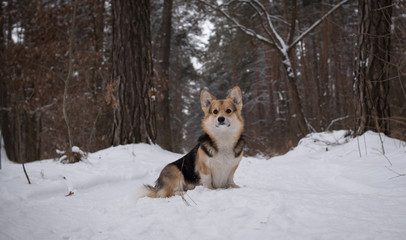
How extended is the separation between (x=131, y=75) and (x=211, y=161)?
168 inches

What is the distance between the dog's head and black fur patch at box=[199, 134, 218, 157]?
11cm

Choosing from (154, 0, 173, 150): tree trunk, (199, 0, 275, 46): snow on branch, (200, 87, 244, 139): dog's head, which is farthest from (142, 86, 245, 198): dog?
(154, 0, 173, 150): tree trunk

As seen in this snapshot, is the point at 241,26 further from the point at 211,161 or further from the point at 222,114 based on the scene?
the point at 211,161

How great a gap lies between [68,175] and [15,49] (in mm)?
9287

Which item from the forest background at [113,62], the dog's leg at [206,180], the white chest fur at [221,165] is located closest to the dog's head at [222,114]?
the white chest fur at [221,165]

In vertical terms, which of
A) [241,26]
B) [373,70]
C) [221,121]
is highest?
[241,26]

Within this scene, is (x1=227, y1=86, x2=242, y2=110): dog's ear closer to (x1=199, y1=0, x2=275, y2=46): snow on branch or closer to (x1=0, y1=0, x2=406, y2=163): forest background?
(x1=0, y1=0, x2=406, y2=163): forest background

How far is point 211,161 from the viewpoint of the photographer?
3.33m

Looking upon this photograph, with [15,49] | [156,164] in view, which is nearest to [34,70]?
[15,49]

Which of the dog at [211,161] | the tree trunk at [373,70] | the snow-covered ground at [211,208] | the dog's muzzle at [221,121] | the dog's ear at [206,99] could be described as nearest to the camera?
the snow-covered ground at [211,208]

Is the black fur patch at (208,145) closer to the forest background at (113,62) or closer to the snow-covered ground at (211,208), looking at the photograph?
the snow-covered ground at (211,208)

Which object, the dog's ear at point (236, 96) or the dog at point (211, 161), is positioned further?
the dog's ear at point (236, 96)

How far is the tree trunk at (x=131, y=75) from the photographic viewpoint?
6.46m

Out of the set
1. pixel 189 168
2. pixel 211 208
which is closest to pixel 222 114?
pixel 189 168
